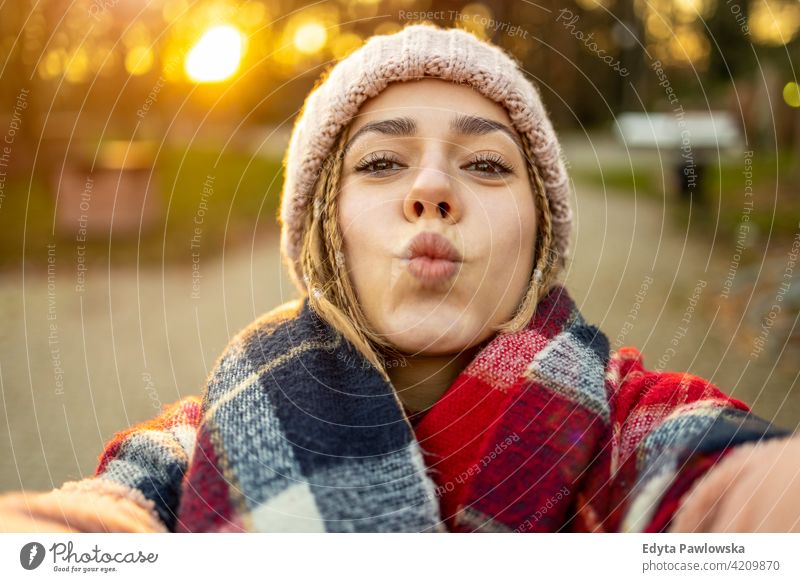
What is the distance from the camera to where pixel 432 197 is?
A: 1083 millimetres

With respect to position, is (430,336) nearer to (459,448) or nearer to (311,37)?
(459,448)

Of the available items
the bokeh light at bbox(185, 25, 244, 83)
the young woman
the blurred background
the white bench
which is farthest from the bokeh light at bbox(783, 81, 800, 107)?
the young woman

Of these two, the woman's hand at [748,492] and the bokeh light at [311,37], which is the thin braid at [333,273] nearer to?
the woman's hand at [748,492]

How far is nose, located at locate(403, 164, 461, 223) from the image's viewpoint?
1.08 metres

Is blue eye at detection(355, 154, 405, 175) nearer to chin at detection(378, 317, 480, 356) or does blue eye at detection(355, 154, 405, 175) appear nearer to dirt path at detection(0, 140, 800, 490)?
chin at detection(378, 317, 480, 356)

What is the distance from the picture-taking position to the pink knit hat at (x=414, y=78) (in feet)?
3.80

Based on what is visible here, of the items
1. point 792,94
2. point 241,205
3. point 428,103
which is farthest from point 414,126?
point 241,205

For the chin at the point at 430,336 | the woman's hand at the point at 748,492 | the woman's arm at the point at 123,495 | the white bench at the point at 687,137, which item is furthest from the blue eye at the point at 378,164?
the white bench at the point at 687,137

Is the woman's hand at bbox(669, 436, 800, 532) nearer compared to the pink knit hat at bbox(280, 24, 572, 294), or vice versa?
the woman's hand at bbox(669, 436, 800, 532)

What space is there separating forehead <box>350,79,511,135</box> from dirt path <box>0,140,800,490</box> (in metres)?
0.67

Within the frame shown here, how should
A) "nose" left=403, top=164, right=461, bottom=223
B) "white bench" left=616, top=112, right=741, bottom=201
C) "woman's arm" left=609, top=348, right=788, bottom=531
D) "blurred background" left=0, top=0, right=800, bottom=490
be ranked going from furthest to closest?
"white bench" left=616, top=112, right=741, bottom=201
"blurred background" left=0, top=0, right=800, bottom=490
"nose" left=403, top=164, right=461, bottom=223
"woman's arm" left=609, top=348, right=788, bottom=531

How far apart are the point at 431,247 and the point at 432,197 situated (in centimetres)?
8
